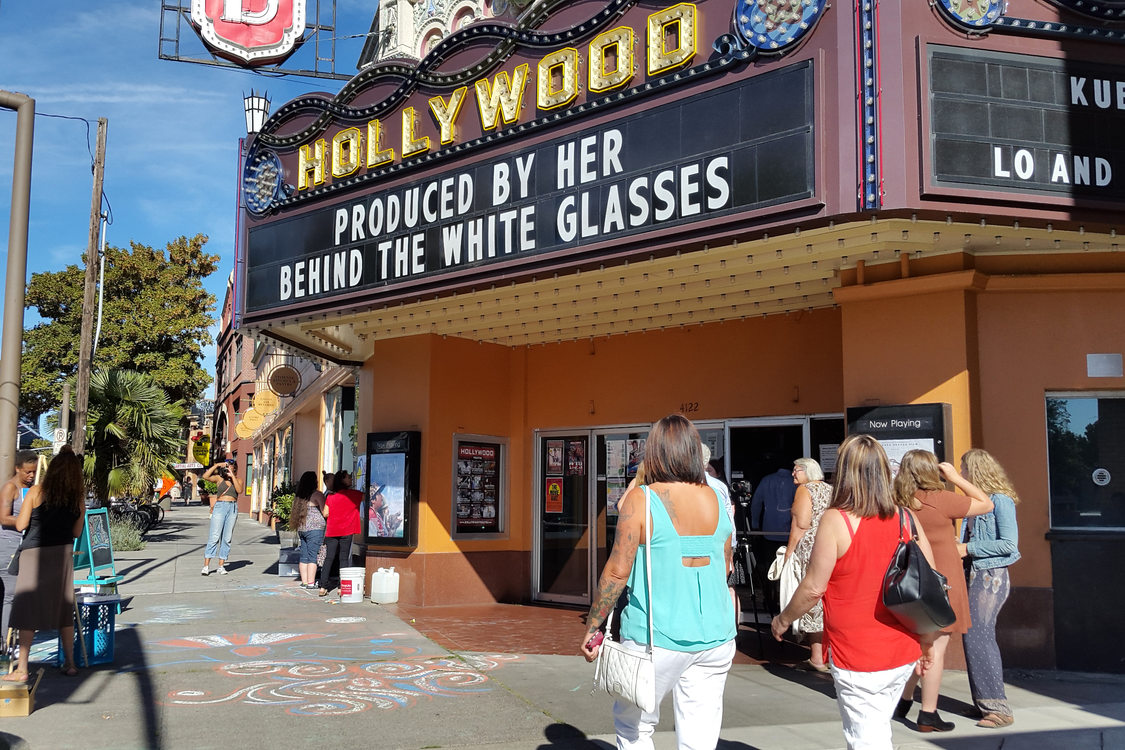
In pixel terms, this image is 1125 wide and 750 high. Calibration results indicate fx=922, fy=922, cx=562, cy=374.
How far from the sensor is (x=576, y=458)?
40.3 feet

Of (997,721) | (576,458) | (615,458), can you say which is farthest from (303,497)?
(997,721)

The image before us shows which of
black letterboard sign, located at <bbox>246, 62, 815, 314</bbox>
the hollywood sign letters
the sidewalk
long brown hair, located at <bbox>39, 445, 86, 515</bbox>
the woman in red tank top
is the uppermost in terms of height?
the hollywood sign letters

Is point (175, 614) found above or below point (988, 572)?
below

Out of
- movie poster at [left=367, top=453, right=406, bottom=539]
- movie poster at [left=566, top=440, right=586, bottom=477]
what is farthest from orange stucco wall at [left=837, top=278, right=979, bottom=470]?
movie poster at [left=367, top=453, right=406, bottom=539]

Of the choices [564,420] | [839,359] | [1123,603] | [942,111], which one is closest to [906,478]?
[942,111]

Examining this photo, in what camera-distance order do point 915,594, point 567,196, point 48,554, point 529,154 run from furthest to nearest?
point 529,154 < point 567,196 < point 48,554 < point 915,594

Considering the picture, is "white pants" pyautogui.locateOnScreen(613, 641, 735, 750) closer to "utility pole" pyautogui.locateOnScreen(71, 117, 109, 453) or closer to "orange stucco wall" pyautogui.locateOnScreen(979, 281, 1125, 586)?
"orange stucco wall" pyautogui.locateOnScreen(979, 281, 1125, 586)

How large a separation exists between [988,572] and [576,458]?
6.47m

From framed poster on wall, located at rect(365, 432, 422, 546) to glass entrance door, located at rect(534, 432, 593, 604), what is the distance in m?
1.80

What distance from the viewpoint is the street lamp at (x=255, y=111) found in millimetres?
12367

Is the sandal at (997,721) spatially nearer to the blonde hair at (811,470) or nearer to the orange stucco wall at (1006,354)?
the orange stucco wall at (1006,354)

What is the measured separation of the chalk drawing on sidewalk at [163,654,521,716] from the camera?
665 cm

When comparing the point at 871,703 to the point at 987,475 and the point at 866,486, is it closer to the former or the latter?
the point at 866,486

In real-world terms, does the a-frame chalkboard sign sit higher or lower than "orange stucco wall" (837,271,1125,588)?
lower
